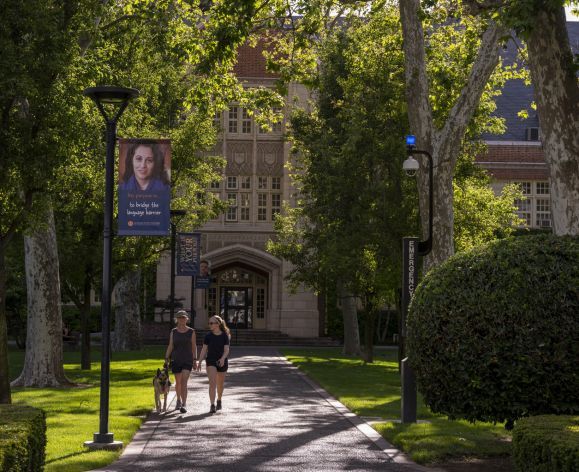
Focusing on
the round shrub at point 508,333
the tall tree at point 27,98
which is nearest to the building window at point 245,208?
the tall tree at point 27,98

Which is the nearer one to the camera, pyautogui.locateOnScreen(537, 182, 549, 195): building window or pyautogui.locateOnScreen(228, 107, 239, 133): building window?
pyautogui.locateOnScreen(228, 107, 239, 133): building window

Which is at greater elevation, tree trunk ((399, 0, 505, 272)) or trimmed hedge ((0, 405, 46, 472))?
tree trunk ((399, 0, 505, 272))

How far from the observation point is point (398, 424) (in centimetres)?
1650

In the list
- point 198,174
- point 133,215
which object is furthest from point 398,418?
point 198,174

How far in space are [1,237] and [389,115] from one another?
1681 centimetres

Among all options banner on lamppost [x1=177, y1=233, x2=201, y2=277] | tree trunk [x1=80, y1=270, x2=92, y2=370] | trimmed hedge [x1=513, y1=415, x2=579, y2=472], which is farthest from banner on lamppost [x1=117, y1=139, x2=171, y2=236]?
banner on lamppost [x1=177, y1=233, x2=201, y2=277]

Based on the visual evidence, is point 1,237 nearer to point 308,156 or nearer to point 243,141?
point 308,156

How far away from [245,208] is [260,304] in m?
5.45

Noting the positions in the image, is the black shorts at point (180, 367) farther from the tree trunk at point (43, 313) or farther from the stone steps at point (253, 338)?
the stone steps at point (253, 338)

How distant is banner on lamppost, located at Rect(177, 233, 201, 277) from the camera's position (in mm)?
31875

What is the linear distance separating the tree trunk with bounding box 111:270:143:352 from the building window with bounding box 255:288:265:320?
1147 centimetres

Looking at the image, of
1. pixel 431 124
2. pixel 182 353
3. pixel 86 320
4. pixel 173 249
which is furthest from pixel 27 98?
pixel 173 249

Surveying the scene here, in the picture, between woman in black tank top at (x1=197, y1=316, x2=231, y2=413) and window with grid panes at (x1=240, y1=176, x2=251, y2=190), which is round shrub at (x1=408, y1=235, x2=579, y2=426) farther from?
window with grid panes at (x1=240, y1=176, x2=251, y2=190)

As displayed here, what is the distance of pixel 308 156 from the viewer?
39.8m
